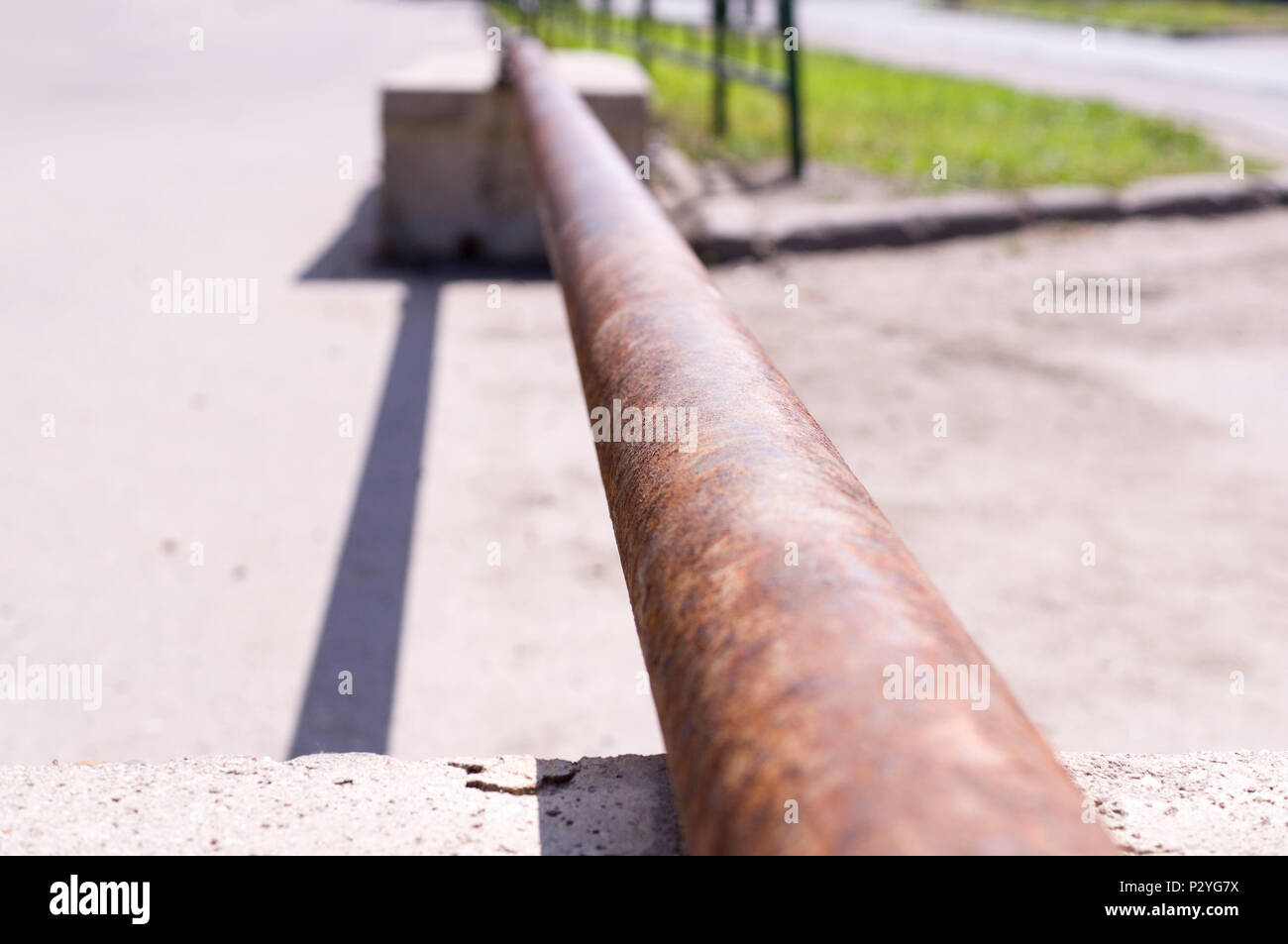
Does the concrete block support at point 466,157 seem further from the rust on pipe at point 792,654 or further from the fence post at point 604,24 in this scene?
the fence post at point 604,24

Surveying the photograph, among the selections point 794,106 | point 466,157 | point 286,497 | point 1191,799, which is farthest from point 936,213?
point 1191,799

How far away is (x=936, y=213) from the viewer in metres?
5.04

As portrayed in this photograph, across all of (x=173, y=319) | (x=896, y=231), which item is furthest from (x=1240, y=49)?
(x=173, y=319)

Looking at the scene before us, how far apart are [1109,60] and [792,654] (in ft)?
38.4

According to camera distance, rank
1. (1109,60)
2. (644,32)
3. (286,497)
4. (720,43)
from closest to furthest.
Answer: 1. (286,497)
2. (720,43)
3. (644,32)
4. (1109,60)

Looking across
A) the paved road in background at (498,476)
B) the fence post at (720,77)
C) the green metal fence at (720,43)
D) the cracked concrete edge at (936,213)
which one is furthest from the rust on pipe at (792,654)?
the fence post at (720,77)

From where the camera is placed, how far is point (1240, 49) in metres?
12.0

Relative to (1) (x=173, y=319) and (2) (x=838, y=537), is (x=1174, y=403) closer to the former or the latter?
(2) (x=838, y=537)

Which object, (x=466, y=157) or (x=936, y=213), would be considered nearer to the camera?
(x=466, y=157)

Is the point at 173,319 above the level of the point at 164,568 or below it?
above

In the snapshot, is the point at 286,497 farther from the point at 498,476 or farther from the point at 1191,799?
the point at 1191,799

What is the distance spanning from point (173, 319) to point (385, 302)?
2.50ft

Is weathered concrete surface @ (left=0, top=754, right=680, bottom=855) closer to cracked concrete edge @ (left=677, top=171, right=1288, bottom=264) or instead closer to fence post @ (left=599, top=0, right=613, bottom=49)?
cracked concrete edge @ (left=677, top=171, right=1288, bottom=264)

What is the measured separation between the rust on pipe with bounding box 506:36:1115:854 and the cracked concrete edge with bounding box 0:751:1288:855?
0.95ft
